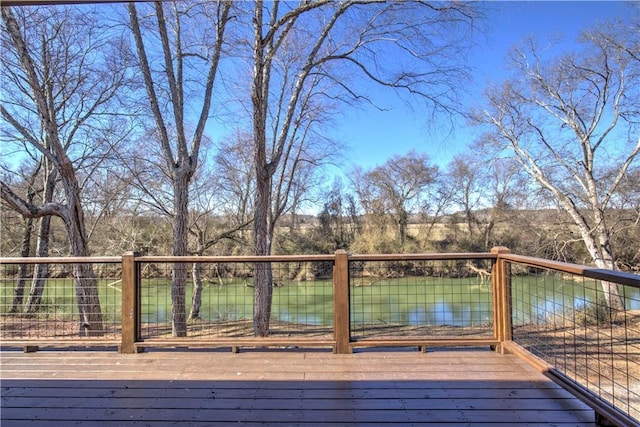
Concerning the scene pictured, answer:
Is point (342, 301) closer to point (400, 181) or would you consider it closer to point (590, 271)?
point (590, 271)

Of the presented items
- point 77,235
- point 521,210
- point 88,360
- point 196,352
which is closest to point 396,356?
point 196,352

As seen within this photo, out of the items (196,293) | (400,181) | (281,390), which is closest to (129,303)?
(281,390)

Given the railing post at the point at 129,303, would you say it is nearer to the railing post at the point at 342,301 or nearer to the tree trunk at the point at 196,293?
the railing post at the point at 342,301

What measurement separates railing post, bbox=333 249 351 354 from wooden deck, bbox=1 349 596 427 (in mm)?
144

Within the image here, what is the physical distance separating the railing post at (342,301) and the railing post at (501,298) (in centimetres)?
124

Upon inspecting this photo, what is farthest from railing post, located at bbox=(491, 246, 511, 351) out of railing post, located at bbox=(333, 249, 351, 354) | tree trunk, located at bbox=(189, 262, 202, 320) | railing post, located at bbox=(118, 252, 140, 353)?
tree trunk, located at bbox=(189, 262, 202, 320)

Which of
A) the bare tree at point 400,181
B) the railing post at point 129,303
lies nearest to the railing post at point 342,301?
the railing post at point 129,303

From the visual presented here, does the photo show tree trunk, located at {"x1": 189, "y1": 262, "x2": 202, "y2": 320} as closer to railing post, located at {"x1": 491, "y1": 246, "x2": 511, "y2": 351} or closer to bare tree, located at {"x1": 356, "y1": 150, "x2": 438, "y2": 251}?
railing post, located at {"x1": 491, "y1": 246, "x2": 511, "y2": 351}

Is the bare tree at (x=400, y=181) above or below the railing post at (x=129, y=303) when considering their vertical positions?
above

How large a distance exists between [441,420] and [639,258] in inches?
588

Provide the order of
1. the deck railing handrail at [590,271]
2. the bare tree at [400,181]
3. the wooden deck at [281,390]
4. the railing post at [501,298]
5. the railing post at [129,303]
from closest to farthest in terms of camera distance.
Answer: the deck railing handrail at [590,271], the wooden deck at [281,390], the railing post at [501,298], the railing post at [129,303], the bare tree at [400,181]

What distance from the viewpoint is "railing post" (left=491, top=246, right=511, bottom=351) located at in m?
3.18

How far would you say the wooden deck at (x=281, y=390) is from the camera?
2.16m

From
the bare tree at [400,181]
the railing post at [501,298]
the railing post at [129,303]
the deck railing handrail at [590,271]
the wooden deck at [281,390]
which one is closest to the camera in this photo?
the deck railing handrail at [590,271]
